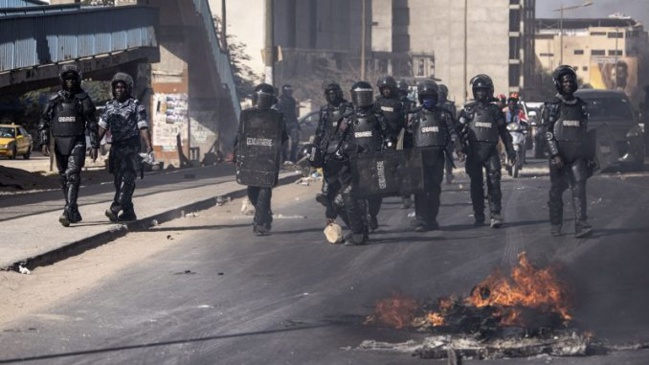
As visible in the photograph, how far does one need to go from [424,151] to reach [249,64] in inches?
2781

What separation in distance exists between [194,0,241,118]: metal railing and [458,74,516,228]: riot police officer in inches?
720

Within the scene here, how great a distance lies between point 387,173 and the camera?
14.5m

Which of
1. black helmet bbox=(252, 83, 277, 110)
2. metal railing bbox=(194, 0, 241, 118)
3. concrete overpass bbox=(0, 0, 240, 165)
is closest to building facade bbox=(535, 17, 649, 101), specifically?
metal railing bbox=(194, 0, 241, 118)

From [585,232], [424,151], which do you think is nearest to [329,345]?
[585,232]

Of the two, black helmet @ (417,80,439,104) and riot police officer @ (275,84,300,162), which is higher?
black helmet @ (417,80,439,104)

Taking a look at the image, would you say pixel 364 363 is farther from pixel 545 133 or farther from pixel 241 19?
pixel 241 19

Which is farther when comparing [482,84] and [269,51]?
[269,51]

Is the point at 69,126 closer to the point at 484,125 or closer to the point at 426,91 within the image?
the point at 426,91

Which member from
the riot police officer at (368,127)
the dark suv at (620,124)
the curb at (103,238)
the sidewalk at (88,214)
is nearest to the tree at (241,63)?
the dark suv at (620,124)

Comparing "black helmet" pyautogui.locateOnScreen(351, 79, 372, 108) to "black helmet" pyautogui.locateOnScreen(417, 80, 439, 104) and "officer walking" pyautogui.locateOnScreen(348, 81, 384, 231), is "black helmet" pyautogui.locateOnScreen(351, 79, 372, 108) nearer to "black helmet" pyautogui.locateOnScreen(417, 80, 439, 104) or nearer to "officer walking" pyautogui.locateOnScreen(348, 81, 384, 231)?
"officer walking" pyautogui.locateOnScreen(348, 81, 384, 231)

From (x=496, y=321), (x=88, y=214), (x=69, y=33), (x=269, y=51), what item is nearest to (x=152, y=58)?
(x=269, y=51)

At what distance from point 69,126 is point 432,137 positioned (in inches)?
181

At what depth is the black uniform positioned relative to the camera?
52.8 feet

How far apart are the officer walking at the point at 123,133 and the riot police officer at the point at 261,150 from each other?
1248 mm
